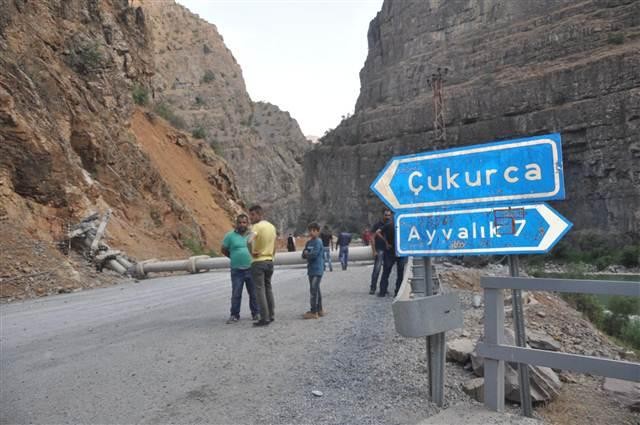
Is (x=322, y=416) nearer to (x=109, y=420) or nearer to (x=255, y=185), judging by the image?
(x=109, y=420)

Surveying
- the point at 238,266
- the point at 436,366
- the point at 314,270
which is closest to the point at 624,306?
the point at 314,270

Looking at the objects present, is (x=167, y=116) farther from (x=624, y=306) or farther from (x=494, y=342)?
(x=494, y=342)

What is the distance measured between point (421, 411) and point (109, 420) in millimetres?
2593

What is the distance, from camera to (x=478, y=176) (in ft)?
13.8

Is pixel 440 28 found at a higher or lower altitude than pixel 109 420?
higher

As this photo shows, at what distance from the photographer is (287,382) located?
509 cm

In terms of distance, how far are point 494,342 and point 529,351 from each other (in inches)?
11.1

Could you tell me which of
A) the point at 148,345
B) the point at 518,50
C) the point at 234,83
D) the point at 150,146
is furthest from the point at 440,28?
the point at 148,345

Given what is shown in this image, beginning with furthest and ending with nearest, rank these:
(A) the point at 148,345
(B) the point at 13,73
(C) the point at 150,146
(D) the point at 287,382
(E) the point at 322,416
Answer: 1. (C) the point at 150,146
2. (B) the point at 13,73
3. (A) the point at 148,345
4. (D) the point at 287,382
5. (E) the point at 322,416

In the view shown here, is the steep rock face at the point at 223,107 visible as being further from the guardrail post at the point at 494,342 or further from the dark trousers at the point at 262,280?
the guardrail post at the point at 494,342

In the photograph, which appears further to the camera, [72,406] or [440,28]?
[440,28]

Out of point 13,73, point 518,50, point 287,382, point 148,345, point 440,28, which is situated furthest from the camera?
point 440,28

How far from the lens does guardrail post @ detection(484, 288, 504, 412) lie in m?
4.05

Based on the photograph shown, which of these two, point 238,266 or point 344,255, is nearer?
point 238,266
